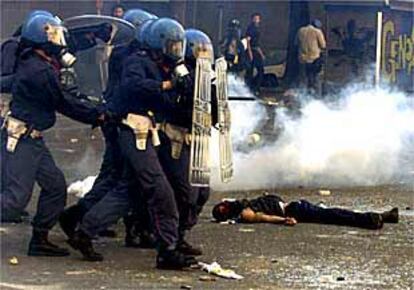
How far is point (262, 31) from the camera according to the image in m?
27.8

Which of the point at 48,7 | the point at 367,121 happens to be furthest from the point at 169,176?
the point at 48,7

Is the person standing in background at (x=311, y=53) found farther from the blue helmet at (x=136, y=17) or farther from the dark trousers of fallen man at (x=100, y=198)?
the dark trousers of fallen man at (x=100, y=198)

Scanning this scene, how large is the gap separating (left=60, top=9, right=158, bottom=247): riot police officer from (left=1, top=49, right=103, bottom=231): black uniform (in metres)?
0.24

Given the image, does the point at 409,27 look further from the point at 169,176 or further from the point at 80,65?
the point at 169,176

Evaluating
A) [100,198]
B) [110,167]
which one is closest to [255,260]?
[100,198]

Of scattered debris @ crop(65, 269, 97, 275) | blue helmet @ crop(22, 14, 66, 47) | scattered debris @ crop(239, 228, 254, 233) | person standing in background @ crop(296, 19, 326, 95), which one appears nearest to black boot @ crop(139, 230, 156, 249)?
scattered debris @ crop(65, 269, 97, 275)

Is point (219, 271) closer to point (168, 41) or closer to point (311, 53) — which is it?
point (168, 41)

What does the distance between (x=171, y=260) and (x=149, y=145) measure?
790 millimetres

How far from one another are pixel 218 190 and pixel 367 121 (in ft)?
9.71

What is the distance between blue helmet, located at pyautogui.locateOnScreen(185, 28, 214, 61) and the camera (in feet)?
27.7

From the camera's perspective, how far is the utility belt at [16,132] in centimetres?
818

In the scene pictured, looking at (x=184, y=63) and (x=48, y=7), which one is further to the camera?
(x=48, y=7)

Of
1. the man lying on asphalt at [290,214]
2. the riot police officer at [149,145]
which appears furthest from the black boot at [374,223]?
the riot police officer at [149,145]

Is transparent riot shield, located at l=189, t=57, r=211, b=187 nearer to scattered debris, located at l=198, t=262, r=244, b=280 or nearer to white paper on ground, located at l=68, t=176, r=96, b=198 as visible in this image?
scattered debris, located at l=198, t=262, r=244, b=280
